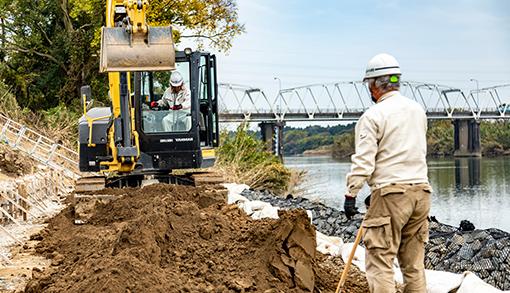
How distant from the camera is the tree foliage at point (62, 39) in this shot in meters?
23.6

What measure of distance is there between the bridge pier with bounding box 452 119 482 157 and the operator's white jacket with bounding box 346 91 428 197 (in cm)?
6241

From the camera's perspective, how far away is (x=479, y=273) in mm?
5953

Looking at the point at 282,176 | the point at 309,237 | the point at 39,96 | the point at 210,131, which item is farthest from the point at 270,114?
the point at 309,237

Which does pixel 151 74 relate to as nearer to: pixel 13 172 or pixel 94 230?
pixel 94 230

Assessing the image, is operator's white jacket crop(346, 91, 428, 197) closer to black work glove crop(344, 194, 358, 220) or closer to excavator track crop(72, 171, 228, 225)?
black work glove crop(344, 194, 358, 220)

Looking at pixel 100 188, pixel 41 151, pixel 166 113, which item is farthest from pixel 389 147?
pixel 41 151

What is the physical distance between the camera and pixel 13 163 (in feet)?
56.2

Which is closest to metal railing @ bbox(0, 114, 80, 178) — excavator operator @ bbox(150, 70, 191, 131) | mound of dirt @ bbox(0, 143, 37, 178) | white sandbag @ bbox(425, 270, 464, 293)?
mound of dirt @ bbox(0, 143, 37, 178)

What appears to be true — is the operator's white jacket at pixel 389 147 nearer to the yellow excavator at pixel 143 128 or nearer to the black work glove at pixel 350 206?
the black work glove at pixel 350 206

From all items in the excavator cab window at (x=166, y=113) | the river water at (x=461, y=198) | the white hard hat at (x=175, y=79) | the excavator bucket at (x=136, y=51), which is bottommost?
the river water at (x=461, y=198)

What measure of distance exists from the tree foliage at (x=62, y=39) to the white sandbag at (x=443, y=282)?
19.1m

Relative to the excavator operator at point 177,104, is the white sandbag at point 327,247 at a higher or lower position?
lower

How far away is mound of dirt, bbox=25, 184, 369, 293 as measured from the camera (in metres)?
4.44

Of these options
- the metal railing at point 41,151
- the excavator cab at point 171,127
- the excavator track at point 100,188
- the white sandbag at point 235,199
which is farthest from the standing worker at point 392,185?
the metal railing at point 41,151
